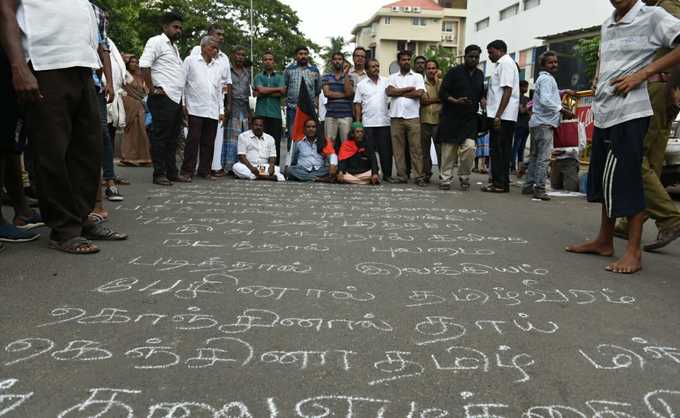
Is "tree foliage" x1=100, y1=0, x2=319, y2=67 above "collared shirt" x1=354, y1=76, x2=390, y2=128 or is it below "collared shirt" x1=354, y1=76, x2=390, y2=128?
above

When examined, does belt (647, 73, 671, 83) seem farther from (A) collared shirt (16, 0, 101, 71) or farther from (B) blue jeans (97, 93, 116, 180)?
(B) blue jeans (97, 93, 116, 180)

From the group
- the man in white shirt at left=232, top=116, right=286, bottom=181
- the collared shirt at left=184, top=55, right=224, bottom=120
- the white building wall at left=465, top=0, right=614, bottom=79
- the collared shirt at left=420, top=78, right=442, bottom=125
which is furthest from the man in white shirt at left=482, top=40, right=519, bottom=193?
the white building wall at left=465, top=0, right=614, bottom=79

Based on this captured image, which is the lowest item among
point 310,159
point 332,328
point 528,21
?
point 332,328

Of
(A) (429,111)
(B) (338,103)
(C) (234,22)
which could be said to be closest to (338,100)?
(B) (338,103)

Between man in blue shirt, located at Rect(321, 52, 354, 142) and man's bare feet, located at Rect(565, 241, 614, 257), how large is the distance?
18.1 feet

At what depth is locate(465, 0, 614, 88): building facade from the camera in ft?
84.3

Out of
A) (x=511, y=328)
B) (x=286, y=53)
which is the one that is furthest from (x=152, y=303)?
Result: (x=286, y=53)

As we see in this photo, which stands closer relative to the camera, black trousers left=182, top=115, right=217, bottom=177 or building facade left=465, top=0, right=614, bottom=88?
black trousers left=182, top=115, right=217, bottom=177

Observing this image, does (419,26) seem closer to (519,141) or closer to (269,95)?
(519,141)

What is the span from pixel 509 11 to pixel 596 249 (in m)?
32.4

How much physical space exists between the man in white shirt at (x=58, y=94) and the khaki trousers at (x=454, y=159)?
17.9ft

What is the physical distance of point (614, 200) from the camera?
4070 millimetres

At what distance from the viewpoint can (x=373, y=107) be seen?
9453mm

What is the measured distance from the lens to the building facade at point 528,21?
25.7 metres
